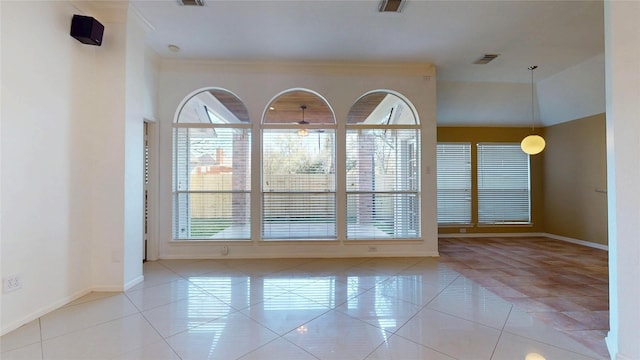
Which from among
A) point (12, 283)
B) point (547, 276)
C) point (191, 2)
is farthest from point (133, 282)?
point (547, 276)

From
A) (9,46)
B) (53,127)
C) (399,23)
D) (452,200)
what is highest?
(399,23)

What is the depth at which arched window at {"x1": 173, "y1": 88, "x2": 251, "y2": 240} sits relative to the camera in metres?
4.61

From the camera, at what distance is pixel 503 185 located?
6645mm

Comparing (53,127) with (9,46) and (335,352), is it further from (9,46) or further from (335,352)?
(335,352)

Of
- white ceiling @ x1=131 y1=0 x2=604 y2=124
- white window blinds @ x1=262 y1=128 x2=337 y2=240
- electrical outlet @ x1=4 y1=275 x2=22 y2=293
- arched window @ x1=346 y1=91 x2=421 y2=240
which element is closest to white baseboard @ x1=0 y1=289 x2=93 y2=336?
electrical outlet @ x1=4 y1=275 x2=22 y2=293

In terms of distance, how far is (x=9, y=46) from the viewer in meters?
2.28

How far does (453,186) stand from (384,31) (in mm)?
4248

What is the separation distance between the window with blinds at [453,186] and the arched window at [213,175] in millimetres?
4408

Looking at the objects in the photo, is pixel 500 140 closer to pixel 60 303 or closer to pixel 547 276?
pixel 547 276

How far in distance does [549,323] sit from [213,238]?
428 centimetres

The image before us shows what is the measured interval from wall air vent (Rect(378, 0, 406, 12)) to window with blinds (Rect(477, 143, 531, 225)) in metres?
4.66

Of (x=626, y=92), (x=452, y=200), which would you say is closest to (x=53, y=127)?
(x=626, y=92)

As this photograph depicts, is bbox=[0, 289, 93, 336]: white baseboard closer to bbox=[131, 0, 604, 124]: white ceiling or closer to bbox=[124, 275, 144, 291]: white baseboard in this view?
bbox=[124, 275, 144, 291]: white baseboard

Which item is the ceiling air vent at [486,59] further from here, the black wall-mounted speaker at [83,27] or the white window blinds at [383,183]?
the black wall-mounted speaker at [83,27]
